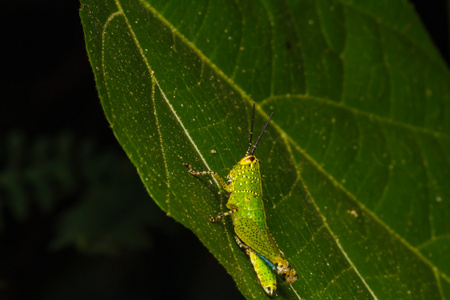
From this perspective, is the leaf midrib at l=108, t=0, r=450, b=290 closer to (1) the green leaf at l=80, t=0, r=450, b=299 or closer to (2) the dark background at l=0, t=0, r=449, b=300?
(1) the green leaf at l=80, t=0, r=450, b=299

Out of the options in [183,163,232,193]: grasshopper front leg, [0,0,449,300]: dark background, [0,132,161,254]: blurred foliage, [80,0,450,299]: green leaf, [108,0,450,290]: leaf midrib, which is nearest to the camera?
[80,0,450,299]: green leaf

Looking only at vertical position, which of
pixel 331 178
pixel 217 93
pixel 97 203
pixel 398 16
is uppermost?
pixel 398 16

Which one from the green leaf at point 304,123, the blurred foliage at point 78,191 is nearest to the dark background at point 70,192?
the blurred foliage at point 78,191

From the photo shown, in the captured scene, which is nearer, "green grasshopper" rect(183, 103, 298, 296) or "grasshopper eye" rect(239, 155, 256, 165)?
"green grasshopper" rect(183, 103, 298, 296)

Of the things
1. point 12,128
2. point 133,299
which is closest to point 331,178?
point 133,299

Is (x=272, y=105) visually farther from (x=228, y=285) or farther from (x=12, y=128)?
(x=12, y=128)

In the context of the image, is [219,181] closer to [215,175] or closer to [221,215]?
[215,175]

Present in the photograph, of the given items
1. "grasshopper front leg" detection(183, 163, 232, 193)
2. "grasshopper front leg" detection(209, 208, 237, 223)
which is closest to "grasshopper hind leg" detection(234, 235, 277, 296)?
"grasshopper front leg" detection(209, 208, 237, 223)
